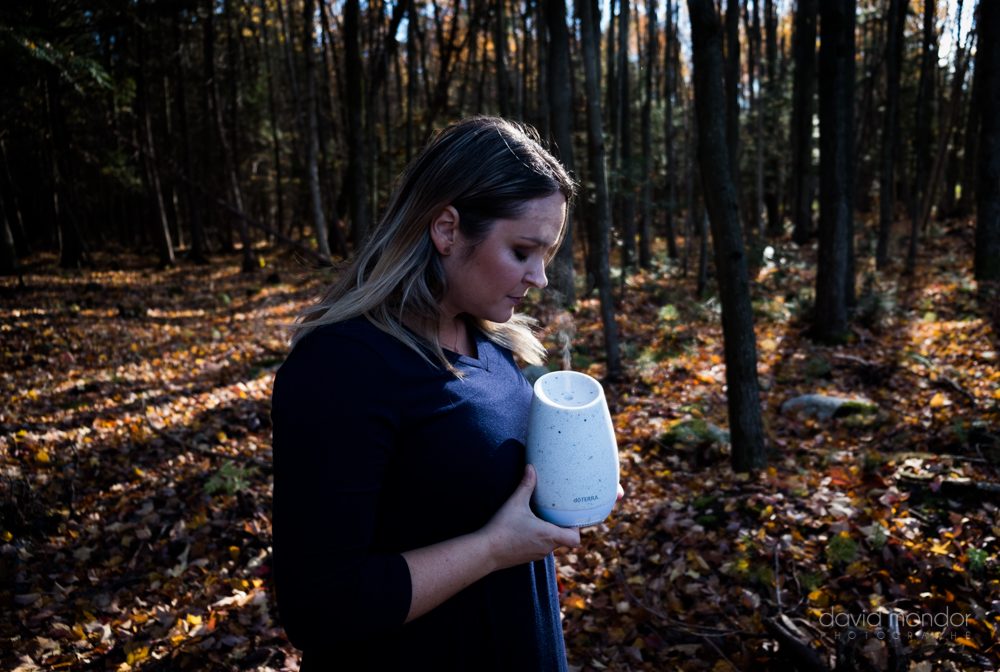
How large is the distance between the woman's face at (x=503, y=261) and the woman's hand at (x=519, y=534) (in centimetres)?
49

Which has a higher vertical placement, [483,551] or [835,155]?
[835,155]

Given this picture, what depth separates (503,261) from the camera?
1.46m

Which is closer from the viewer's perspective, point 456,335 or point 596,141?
point 456,335

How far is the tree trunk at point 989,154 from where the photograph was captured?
993cm

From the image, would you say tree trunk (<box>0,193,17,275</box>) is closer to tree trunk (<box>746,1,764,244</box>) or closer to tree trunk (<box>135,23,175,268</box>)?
tree trunk (<box>135,23,175,268</box>)

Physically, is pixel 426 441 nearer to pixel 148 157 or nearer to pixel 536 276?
pixel 536 276

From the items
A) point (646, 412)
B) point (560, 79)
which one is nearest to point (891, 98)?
→ point (560, 79)

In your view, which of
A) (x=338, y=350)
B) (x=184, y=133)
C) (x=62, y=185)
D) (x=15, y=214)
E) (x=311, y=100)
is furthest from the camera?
(x=15, y=214)

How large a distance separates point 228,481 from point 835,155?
905cm

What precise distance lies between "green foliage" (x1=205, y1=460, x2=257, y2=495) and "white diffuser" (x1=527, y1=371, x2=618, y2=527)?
4451 mm

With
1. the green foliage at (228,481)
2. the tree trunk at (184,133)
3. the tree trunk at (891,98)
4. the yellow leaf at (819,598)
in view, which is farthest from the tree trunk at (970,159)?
the tree trunk at (184,133)

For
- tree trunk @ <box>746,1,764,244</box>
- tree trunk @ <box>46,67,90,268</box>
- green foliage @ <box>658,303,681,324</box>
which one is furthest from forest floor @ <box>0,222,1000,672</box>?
tree trunk @ <box>746,1,764,244</box>

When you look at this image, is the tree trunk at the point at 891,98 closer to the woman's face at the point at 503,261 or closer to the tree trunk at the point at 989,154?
the tree trunk at the point at 989,154

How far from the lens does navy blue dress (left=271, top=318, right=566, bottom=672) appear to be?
111 cm
